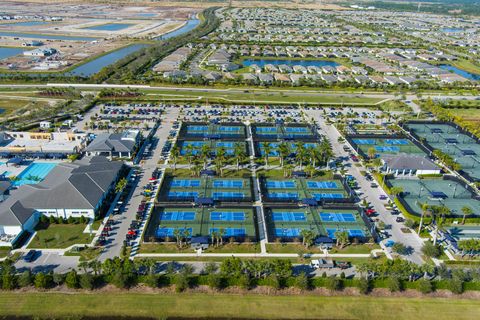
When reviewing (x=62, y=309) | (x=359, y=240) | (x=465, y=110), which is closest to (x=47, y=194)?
(x=62, y=309)

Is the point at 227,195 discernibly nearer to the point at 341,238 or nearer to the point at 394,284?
the point at 341,238

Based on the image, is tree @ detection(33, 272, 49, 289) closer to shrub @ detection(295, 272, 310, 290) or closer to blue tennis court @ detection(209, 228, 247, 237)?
blue tennis court @ detection(209, 228, 247, 237)

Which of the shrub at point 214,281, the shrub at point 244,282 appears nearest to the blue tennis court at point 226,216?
the shrub at point 214,281

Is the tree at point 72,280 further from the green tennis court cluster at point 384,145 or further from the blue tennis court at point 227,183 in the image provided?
the green tennis court cluster at point 384,145

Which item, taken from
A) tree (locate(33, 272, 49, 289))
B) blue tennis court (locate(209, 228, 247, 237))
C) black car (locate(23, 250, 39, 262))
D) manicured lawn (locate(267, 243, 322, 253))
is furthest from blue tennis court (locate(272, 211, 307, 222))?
black car (locate(23, 250, 39, 262))

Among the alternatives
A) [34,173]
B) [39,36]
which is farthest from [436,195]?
[39,36]

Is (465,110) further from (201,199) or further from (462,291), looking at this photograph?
(201,199)
